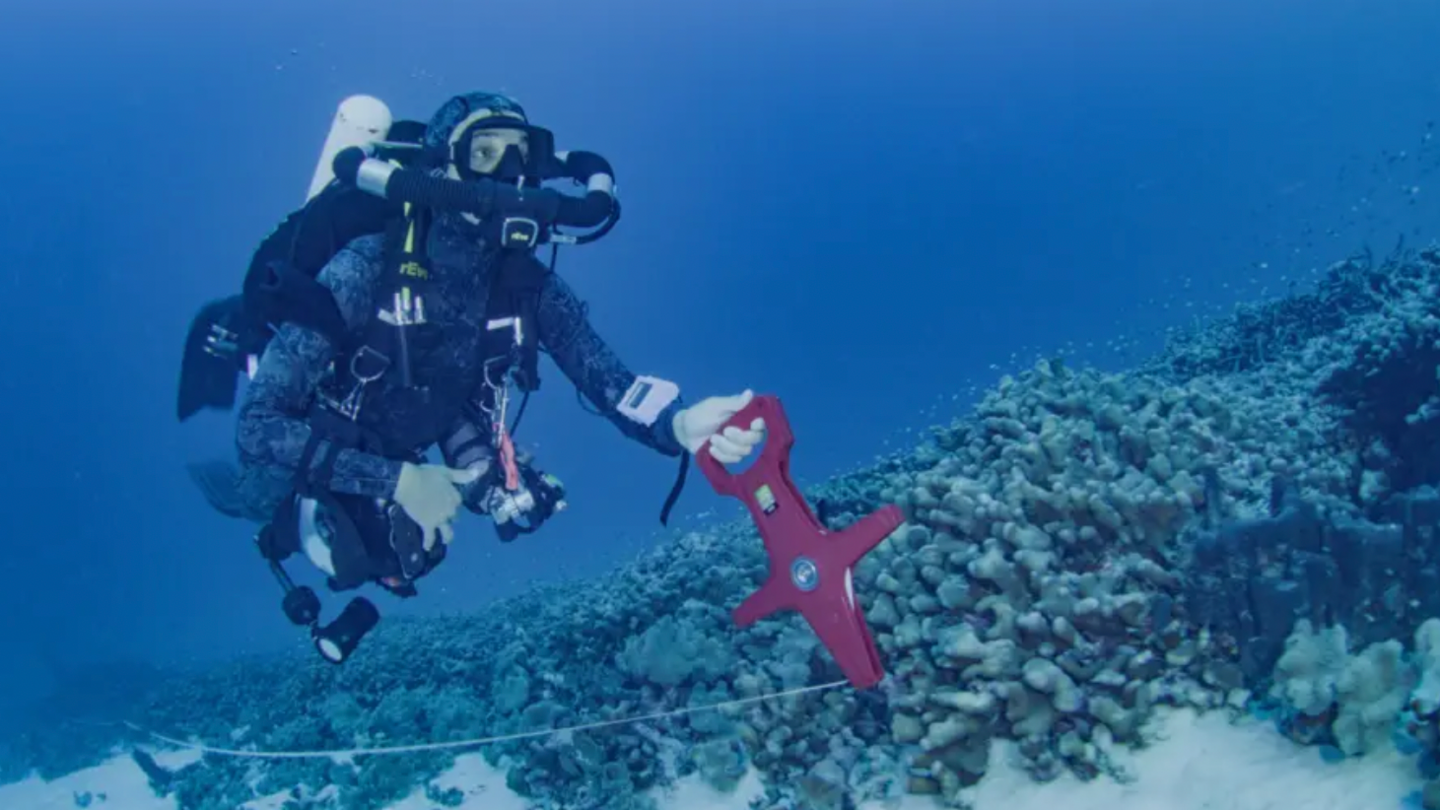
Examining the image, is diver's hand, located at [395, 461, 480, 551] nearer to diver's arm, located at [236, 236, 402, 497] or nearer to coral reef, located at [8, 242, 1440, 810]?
diver's arm, located at [236, 236, 402, 497]

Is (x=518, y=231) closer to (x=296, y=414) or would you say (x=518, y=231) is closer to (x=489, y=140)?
(x=489, y=140)

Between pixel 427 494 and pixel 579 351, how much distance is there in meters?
1.51

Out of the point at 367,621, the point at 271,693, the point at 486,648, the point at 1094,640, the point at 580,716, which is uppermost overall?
the point at 271,693

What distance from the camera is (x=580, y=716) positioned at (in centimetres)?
552

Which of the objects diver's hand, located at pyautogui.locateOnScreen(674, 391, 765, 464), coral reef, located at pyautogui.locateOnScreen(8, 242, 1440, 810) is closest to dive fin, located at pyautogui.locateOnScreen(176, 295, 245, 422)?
coral reef, located at pyautogui.locateOnScreen(8, 242, 1440, 810)

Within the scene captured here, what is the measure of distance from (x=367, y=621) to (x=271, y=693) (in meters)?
7.70

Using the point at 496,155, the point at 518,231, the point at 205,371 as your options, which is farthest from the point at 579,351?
the point at 205,371

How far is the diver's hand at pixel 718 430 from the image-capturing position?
4176mm

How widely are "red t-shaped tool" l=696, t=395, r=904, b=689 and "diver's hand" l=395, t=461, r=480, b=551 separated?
1.37 m

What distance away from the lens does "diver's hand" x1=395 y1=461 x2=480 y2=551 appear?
4.45 metres

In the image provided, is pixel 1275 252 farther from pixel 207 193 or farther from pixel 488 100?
pixel 207 193

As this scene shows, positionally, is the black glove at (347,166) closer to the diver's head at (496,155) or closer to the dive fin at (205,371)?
the diver's head at (496,155)

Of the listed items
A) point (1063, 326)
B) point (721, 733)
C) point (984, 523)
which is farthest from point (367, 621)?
point (1063, 326)

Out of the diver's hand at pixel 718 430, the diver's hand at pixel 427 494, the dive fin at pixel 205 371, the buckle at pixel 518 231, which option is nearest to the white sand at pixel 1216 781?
the diver's hand at pixel 718 430
